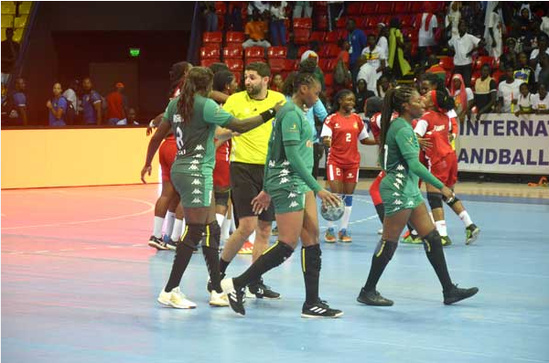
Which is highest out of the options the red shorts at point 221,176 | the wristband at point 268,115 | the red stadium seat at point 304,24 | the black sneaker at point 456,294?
the red stadium seat at point 304,24

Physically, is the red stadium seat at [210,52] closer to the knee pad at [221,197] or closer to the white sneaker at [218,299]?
the knee pad at [221,197]

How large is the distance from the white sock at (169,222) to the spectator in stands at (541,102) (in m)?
11.2

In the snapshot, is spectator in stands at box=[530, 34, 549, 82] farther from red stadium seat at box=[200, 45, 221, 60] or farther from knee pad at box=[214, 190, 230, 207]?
knee pad at box=[214, 190, 230, 207]

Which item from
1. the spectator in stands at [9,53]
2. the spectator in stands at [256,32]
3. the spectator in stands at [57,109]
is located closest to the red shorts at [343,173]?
the spectator in stands at [57,109]

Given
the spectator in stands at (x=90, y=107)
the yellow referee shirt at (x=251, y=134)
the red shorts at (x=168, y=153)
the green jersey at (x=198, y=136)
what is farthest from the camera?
the spectator in stands at (x=90, y=107)

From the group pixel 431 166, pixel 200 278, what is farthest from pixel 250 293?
pixel 431 166

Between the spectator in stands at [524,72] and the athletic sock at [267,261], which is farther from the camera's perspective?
the spectator in stands at [524,72]

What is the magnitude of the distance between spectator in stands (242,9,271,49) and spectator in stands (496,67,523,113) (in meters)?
8.22

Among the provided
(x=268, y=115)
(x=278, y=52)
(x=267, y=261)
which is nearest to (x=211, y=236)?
(x=267, y=261)

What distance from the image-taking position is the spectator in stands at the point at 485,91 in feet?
78.9

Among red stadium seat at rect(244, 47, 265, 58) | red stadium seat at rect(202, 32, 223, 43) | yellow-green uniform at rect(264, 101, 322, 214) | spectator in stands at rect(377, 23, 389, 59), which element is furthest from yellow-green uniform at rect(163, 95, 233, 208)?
red stadium seat at rect(202, 32, 223, 43)

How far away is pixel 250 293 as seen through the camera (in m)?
10.5

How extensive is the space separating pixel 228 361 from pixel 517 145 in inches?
653

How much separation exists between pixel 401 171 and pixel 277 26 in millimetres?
20926
